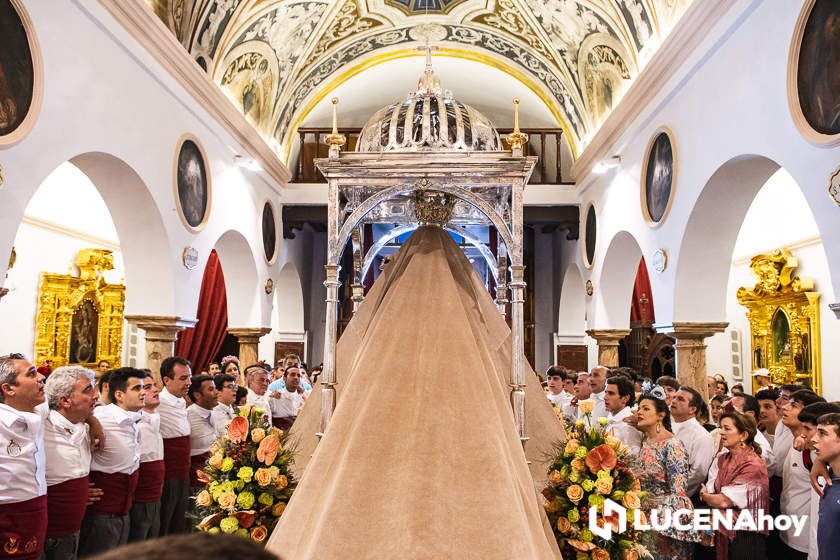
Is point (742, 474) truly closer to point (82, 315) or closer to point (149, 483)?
point (149, 483)

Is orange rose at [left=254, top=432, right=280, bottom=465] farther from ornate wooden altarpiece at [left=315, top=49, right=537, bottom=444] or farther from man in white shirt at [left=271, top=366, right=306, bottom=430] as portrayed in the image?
man in white shirt at [left=271, top=366, right=306, bottom=430]

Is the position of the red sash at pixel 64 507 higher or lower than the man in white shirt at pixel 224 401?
lower

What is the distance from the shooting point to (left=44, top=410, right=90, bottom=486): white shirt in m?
4.14

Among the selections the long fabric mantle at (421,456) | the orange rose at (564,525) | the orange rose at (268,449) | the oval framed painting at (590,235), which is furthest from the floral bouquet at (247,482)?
the oval framed painting at (590,235)

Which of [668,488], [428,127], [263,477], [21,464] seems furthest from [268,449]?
[668,488]

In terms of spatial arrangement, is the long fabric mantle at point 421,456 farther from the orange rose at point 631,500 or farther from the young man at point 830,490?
the young man at point 830,490

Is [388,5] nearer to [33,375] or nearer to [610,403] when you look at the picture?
[610,403]

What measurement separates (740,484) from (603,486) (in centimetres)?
135

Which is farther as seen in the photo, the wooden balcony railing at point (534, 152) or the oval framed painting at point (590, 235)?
the wooden balcony railing at point (534, 152)

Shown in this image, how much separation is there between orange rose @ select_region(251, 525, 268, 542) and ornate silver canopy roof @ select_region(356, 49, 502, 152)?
2366 millimetres

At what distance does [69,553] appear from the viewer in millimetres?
4227

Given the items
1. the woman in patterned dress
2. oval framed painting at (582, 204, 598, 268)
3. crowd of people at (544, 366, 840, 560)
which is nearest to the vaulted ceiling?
oval framed painting at (582, 204, 598, 268)

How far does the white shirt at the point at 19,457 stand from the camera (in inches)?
146

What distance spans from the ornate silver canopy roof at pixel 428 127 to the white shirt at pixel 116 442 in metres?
2.48
